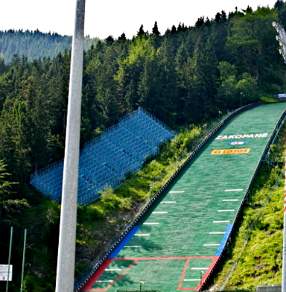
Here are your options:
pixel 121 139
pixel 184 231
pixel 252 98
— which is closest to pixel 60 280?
pixel 184 231

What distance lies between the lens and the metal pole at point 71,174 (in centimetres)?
1090

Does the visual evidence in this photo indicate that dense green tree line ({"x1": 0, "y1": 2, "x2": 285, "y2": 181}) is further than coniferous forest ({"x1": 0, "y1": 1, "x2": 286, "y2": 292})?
Yes

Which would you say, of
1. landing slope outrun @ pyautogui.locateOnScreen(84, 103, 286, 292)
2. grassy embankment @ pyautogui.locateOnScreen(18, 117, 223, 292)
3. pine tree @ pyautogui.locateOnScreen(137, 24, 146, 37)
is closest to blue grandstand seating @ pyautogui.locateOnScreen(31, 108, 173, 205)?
grassy embankment @ pyautogui.locateOnScreen(18, 117, 223, 292)

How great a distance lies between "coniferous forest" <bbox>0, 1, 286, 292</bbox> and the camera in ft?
158

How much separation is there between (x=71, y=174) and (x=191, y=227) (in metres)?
36.7

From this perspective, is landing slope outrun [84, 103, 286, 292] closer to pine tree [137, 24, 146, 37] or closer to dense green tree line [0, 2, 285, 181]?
dense green tree line [0, 2, 285, 181]

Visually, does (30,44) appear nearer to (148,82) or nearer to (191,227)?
Answer: (148,82)

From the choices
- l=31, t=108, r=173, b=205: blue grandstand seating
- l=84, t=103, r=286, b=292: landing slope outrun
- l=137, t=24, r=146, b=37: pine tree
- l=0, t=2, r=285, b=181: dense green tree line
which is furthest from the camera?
l=137, t=24, r=146, b=37: pine tree

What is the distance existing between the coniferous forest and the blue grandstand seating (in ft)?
2.98

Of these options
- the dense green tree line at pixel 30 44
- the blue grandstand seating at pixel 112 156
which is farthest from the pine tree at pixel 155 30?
the dense green tree line at pixel 30 44

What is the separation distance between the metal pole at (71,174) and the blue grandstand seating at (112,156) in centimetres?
4108

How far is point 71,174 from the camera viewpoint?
11.1 metres

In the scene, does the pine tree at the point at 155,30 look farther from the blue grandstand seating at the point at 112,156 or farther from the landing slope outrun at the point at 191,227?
the landing slope outrun at the point at 191,227

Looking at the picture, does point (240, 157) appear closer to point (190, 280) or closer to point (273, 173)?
point (273, 173)
